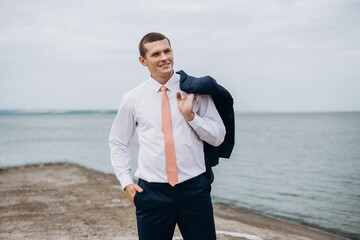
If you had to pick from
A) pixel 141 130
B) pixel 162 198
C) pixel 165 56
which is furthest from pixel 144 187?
pixel 165 56

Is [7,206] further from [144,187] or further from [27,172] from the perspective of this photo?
[27,172]

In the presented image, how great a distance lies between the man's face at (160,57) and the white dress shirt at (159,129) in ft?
0.32

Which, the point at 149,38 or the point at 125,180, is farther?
the point at 125,180

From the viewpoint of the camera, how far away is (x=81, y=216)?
23.8 ft

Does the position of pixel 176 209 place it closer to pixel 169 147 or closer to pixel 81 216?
pixel 169 147

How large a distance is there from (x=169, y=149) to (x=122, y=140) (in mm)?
555

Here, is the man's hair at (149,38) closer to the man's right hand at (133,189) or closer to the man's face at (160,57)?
the man's face at (160,57)

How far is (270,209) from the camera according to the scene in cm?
1212

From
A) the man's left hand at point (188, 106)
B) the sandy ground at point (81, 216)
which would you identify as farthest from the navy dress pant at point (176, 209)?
the sandy ground at point (81, 216)

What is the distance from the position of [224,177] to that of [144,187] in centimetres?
1618

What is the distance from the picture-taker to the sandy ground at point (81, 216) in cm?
605

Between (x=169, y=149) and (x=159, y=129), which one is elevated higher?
(x=159, y=129)

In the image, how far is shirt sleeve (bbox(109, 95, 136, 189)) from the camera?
292cm

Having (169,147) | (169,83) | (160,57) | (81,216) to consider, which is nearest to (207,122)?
(169,147)
